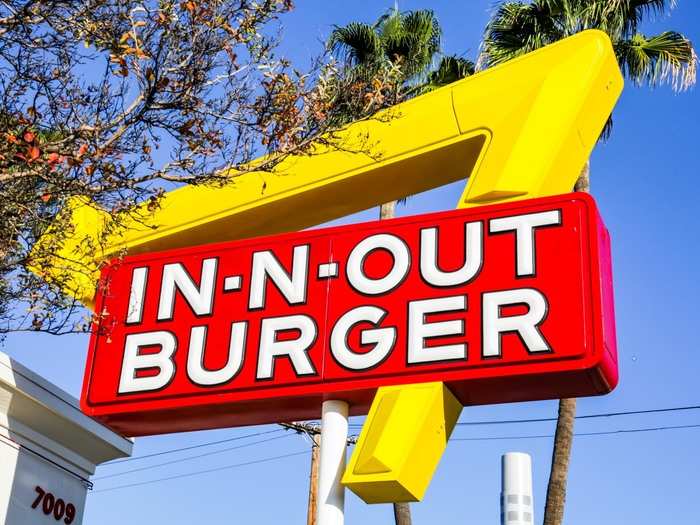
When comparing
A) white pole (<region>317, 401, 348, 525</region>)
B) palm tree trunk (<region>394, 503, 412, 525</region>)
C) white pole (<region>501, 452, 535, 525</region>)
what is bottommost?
white pole (<region>501, 452, 535, 525</region>)

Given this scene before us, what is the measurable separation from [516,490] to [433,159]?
5.00 m

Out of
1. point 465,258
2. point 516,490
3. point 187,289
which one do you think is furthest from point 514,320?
point 187,289

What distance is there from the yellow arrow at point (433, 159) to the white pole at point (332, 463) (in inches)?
96.7

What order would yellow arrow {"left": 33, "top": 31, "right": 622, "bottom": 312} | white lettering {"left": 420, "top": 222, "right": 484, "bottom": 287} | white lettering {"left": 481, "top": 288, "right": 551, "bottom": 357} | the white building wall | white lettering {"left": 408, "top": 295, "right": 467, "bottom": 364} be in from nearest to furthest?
white lettering {"left": 481, "top": 288, "right": 551, "bottom": 357}, white lettering {"left": 408, "top": 295, "right": 467, "bottom": 364}, white lettering {"left": 420, "top": 222, "right": 484, "bottom": 287}, yellow arrow {"left": 33, "top": 31, "right": 622, "bottom": 312}, the white building wall

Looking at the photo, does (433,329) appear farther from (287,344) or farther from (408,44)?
(408,44)

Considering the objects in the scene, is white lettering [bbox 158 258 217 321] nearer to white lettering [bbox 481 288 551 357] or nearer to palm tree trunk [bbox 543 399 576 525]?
white lettering [bbox 481 288 551 357]

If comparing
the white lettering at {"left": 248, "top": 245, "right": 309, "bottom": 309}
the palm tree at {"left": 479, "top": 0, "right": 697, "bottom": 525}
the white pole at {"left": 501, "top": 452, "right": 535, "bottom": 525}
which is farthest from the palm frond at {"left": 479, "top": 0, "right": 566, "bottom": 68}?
the white pole at {"left": 501, "top": 452, "right": 535, "bottom": 525}

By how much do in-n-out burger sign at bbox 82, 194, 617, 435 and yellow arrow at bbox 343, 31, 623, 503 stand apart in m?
0.32

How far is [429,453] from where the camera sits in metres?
10.0

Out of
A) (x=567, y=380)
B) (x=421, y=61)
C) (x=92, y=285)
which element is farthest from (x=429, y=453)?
(x=421, y=61)

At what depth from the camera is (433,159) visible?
11.7 m

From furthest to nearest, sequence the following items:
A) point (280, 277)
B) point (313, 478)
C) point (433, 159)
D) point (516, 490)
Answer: point (313, 478) < point (433, 159) < point (280, 277) < point (516, 490)

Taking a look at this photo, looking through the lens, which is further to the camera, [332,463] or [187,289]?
[187,289]

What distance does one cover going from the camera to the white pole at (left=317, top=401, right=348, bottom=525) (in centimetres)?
1030
